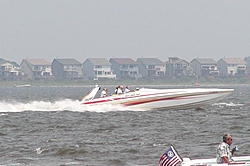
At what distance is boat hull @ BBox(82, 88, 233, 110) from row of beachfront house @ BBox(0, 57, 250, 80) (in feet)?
457

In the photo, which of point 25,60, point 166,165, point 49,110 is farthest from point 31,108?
point 25,60

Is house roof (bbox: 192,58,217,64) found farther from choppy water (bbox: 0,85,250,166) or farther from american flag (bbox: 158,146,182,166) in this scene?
american flag (bbox: 158,146,182,166)

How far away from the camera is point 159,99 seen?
4094 cm

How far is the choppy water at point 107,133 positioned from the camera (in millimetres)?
23297

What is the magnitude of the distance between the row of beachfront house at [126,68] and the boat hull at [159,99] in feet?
457

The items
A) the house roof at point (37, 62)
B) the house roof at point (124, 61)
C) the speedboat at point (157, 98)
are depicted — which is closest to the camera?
the speedboat at point (157, 98)

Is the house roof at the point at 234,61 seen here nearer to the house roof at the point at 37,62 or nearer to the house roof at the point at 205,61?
the house roof at the point at 205,61

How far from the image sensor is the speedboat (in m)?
40.5

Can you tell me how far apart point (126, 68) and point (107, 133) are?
15666cm

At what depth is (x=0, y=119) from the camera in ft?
128

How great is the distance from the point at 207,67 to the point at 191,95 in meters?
147

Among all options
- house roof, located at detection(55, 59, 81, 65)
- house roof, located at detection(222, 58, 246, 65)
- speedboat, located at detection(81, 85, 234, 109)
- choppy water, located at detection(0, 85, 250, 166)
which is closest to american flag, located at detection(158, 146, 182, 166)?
choppy water, located at detection(0, 85, 250, 166)

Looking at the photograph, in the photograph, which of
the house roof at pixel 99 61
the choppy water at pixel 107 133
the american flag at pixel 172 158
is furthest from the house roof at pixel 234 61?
the american flag at pixel 172 158

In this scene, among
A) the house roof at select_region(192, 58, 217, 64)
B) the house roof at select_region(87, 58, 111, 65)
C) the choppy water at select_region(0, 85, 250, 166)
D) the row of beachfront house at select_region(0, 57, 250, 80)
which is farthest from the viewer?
the house roof at select_region(192, 58, 217, 64)
